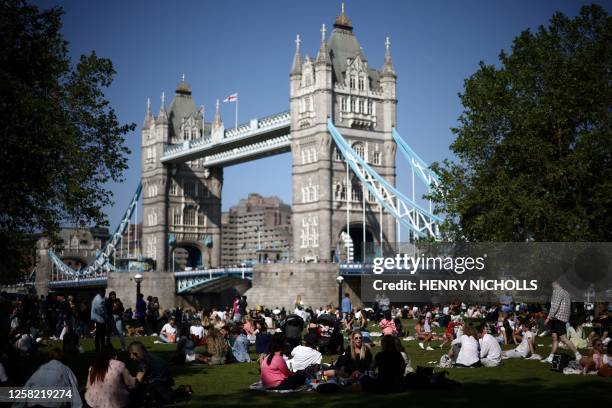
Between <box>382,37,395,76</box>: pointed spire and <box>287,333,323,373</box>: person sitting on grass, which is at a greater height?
<box>382,37,395,76</box>: pointed spire

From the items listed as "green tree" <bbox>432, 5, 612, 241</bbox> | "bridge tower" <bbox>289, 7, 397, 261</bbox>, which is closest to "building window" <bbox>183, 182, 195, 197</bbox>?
"bridge tower" <bbox>289, 7, 397, 261</bbox>

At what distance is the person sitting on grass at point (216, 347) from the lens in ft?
71.4

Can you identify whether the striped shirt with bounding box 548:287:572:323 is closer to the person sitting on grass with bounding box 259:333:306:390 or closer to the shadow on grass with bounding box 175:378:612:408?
the shadow on grass with bounding box 175:378:612:408

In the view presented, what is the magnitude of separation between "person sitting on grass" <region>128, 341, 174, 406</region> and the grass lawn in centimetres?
48

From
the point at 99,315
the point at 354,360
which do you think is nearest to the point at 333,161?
the point at 99,315

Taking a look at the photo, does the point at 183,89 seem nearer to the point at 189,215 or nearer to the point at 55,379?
the point at 189,215

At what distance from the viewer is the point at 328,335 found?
24.6m

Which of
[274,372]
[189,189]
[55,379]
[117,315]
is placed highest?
[189,189]

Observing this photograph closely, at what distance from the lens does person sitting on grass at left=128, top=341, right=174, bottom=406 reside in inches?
568

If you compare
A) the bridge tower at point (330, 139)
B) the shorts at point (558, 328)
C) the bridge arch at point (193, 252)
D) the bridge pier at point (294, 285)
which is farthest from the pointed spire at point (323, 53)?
the shorts at point (558, 328)

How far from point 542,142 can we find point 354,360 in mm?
20190

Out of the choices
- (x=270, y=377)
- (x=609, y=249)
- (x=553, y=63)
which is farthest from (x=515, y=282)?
(x=270, y=377)

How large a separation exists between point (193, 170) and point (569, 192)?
68214mm

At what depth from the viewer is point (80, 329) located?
2961 centimetres
